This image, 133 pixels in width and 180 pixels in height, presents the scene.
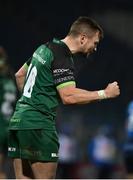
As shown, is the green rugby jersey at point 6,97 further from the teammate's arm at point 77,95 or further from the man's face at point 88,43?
the teammate's arm at point 77,95

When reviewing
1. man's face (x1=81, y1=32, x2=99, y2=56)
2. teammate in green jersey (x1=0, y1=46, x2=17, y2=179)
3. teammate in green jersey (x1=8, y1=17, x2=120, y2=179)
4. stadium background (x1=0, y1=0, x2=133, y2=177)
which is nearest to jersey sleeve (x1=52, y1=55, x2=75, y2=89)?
teammate in green jersey (x1=8, y1=17, x2=120, y2=179)

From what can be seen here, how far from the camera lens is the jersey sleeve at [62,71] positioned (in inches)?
253

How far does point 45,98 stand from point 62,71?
0.26 m

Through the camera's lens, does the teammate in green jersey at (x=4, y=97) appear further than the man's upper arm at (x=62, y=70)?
Yes

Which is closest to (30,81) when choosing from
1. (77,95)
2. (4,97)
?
(77,95)

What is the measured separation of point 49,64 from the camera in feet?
21.4

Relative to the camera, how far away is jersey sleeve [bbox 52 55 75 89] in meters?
6.43

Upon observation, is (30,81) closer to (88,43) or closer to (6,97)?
(88,43)

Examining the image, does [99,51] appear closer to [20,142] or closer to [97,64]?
[97,64]

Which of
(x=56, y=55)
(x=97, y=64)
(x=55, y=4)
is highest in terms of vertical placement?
(x=55, y=4)

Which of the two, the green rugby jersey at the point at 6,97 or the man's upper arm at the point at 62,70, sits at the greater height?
the green rugby jersey at the point at 6,97

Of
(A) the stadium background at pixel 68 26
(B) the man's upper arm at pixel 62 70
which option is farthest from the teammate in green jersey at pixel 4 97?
(B) the man's upper arm at pixel 62 70

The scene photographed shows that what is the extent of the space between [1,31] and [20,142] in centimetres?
590

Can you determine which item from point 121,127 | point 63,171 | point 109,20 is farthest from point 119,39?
point 63,171
